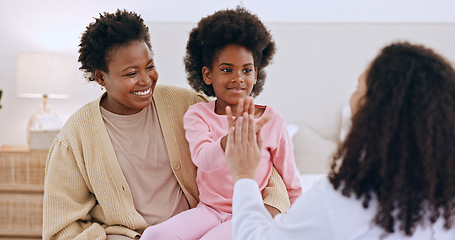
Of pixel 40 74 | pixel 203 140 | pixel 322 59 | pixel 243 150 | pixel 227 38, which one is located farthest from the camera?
pixel 322 59

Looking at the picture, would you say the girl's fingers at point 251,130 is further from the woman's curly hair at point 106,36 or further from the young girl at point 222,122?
the woman's curly hair at point 106,36

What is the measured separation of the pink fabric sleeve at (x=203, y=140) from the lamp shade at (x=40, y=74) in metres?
1.86

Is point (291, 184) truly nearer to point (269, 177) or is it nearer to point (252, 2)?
point (269, 177)

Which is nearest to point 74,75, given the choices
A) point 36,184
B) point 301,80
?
point 36,184

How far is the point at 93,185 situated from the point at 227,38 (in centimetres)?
62

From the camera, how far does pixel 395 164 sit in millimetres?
816

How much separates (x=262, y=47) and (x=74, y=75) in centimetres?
224

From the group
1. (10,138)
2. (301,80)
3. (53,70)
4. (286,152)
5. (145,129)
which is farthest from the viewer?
(10,138)

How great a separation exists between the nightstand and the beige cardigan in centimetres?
142

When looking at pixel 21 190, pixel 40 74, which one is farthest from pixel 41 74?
pixel 21 190

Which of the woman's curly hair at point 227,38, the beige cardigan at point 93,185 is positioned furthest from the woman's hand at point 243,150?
the woman's curly hair at point 227,38

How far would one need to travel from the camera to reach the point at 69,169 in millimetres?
1478

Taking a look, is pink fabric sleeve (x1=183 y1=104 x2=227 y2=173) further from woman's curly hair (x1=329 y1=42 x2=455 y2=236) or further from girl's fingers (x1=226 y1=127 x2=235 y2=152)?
woman's curly hair (x1=329 y1=42 x2=455 y2=236)

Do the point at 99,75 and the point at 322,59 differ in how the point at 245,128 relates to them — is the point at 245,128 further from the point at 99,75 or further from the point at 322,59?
the point at 322,59
